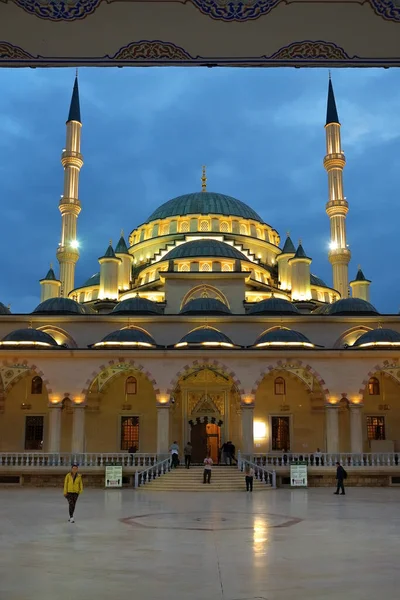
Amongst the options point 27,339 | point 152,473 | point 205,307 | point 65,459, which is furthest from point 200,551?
point 205,307

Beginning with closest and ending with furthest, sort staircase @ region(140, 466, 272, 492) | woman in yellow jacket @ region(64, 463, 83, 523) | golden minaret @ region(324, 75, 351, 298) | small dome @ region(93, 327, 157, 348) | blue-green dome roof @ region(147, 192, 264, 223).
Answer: woman in yellow jacket @ region(64, 463, 83, 523), staircase @ region(140, 466, 272, 492), small dome @ region(93, 327, 157, 348), golden minaret @ region(324, 75, 351, 298), blue-green dome roof @ region(147, 192, 264, 223)

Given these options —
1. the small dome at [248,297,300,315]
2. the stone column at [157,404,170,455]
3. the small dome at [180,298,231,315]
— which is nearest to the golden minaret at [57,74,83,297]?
the small dome at [180,298,231,315]

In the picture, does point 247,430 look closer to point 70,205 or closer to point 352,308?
point 352,308

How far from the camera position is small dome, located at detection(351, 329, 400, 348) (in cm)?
2355

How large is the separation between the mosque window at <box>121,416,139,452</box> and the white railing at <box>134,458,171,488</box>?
14.5ft

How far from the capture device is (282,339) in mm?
23531

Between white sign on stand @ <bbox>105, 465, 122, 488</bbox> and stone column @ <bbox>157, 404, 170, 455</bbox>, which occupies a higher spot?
stone column @ <bbox>157, 404, 170, 455</bbox>

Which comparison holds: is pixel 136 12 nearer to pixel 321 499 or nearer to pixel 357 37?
pixel 357 37

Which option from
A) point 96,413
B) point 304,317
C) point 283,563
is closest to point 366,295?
point 304,317

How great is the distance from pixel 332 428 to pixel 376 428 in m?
3.69

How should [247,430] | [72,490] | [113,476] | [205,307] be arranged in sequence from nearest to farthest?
[72,490]
[113,476]
[247,430]
[205,307]

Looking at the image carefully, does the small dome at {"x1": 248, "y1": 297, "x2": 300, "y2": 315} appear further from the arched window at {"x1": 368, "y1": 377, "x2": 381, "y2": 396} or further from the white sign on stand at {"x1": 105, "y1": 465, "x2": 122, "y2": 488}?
the white sign on stand at {"x1": 105, "y1": 465, "x2": 122, "y2": 488}

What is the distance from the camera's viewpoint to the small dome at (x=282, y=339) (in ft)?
76.9

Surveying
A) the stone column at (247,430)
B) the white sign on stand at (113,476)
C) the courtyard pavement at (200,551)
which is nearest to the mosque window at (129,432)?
the stone column at (247,430)
